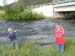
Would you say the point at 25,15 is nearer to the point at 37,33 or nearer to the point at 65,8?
the point at 65,8

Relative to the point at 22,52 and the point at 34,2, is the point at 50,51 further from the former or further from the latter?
the point at 34,2

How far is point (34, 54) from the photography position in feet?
55.7

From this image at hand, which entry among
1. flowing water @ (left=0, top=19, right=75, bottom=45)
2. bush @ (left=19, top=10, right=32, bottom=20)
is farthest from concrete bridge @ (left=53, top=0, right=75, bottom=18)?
flowing water @ (left=0, top=19, right=75, bottom=45)

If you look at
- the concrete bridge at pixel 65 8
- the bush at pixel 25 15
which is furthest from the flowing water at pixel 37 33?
the bush at pixel 25 15

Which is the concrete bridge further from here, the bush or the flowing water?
the flowing water

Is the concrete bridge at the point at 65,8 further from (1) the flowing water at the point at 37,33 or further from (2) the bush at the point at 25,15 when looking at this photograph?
(1) the flowing water at the point at 37,33

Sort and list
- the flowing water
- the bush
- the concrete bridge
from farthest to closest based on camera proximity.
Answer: the bush < the concrete bridge < the flowing water

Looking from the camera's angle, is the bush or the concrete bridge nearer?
the concrete bridge

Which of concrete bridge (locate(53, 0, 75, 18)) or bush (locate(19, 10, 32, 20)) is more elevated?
concrete bridge (locate(53, 0, 75, 18))

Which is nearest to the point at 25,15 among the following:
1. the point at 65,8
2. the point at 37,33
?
the point at 65,8

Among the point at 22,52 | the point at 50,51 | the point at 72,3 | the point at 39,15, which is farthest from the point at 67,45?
the point at 39,15

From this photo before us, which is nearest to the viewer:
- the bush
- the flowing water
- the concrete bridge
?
the flowing water

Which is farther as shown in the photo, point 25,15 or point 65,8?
point 25,15

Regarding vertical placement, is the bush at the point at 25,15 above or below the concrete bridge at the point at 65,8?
below
